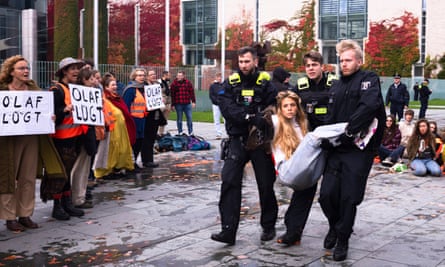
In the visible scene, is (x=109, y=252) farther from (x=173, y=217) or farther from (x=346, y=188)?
(x=346, y=188)

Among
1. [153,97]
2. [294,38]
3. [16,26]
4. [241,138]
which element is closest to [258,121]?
[241,138]

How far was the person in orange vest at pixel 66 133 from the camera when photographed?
6965mm

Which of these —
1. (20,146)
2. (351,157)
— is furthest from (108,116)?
(351,157)

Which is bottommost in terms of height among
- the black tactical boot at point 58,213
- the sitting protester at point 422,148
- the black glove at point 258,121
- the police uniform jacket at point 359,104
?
the black tactical boot at point 58,213

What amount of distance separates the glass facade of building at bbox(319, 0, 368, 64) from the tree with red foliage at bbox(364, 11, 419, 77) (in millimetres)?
1166

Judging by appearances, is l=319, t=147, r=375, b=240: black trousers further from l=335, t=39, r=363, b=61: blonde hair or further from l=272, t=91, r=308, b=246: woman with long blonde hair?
l=335, t=39, r=363, b=61: blonde hair

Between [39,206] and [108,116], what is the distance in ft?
6.06

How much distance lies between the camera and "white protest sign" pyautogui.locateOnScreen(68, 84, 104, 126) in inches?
279

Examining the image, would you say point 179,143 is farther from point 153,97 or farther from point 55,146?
point 55,146

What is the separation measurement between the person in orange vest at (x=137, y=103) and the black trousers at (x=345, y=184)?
5891 millimetres

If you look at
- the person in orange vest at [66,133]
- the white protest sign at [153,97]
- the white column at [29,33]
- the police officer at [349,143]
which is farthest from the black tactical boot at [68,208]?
the white column at [29,33]

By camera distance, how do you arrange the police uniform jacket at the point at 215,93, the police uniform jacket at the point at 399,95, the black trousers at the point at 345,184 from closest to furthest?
the black trousers at the point at 345,184 < the police uniform jacket at the point at 215,93 < the police uniform jacket at the point at 399,95

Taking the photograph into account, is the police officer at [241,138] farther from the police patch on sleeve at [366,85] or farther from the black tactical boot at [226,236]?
the police patch on sleeve at [366,85]

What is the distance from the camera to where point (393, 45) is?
46.9m
